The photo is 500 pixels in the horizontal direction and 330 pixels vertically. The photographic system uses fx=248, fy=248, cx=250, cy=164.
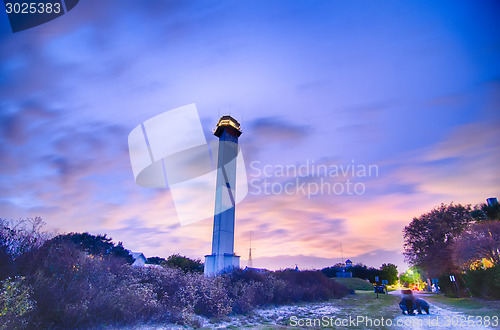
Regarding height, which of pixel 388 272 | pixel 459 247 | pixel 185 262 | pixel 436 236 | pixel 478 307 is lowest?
pixel 388 272

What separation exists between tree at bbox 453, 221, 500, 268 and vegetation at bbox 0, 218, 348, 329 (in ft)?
66.4

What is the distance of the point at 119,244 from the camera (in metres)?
37.0

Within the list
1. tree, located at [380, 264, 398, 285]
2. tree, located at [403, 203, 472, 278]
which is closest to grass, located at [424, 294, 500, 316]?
tree, located at [403, 203, 472, 278]

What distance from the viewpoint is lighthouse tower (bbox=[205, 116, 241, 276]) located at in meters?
23.9

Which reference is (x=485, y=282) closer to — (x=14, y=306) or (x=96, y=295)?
(x=96, y=295)

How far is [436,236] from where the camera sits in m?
30.7

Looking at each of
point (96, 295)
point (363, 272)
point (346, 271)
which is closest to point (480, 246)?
point (96, 295)

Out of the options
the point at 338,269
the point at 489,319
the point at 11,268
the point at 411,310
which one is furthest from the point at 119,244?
the point at 338,269

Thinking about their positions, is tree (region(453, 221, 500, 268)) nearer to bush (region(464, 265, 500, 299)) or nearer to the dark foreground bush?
bush (region(464, 265, 500, 299))

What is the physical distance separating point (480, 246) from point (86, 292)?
27.8 meters

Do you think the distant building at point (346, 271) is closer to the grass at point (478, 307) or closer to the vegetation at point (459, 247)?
the vegetation at point (459, 247)

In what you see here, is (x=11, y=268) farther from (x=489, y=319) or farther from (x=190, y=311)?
(x=489, y=319)

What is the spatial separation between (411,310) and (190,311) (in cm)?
1228

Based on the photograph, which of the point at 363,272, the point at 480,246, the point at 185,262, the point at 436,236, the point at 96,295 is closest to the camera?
the point at 96,295
